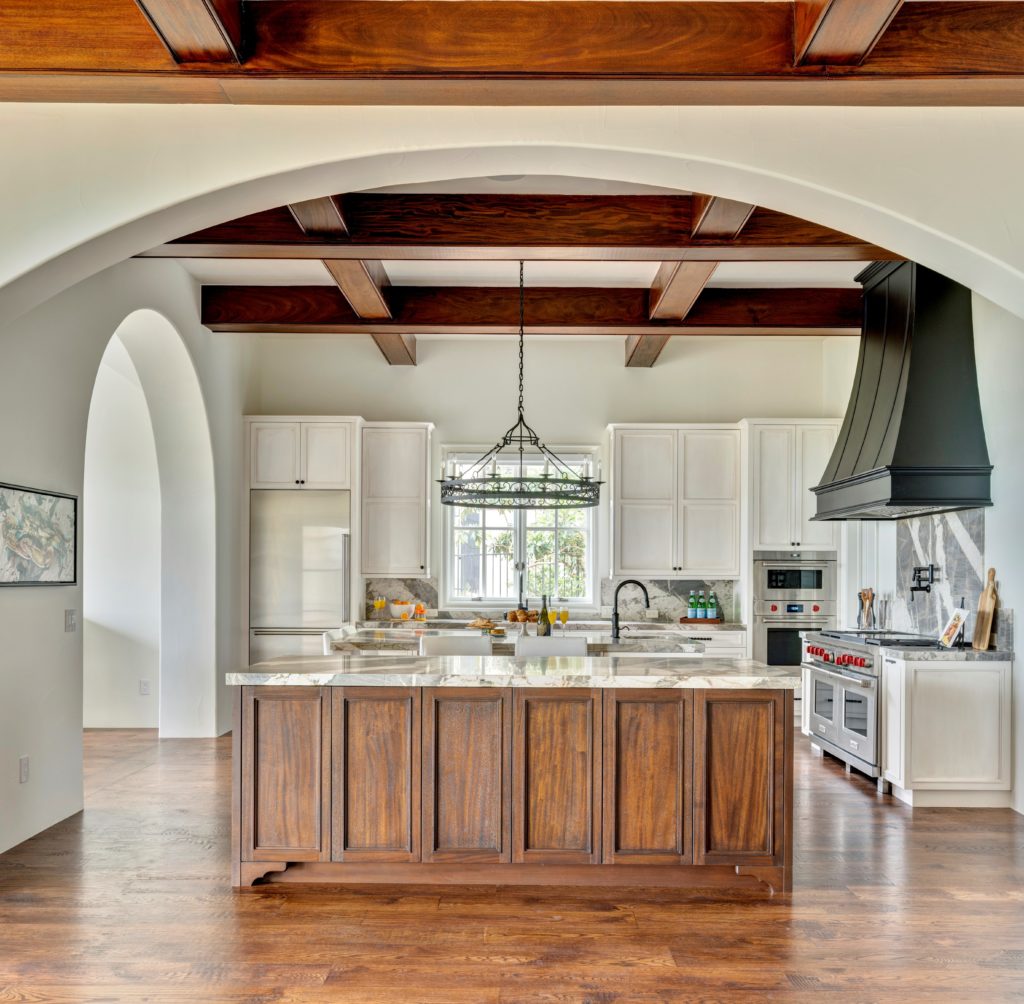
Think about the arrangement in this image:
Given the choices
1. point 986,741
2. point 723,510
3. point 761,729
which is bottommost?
point 986,741

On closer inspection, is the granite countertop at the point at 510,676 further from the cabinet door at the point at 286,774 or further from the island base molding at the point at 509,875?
the island base molding at the point at 509,875

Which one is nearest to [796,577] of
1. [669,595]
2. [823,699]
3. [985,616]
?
[669,595]

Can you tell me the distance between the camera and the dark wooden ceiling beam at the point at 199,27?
98.2 inches

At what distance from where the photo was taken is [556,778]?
3859 mm

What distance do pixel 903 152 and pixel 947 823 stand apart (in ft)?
11.2

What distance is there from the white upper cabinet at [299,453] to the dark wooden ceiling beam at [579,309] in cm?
137

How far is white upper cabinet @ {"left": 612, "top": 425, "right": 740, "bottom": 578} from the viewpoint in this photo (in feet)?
25.6

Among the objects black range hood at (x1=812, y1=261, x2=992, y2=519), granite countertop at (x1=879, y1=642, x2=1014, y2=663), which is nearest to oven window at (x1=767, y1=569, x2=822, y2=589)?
black range hood at (x1=812, y1=261, x2=992, y2=519)

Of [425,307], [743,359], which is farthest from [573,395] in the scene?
[425,307]

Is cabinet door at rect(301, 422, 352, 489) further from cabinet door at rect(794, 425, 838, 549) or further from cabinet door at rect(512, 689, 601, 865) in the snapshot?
cabinet door at rect(512, 689, 601, 865)

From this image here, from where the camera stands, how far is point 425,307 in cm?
642

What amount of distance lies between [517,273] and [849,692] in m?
3.23

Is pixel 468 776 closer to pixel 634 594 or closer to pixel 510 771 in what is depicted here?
pixel 510 771

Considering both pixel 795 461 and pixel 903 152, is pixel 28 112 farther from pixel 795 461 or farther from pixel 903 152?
pixel 795 461
